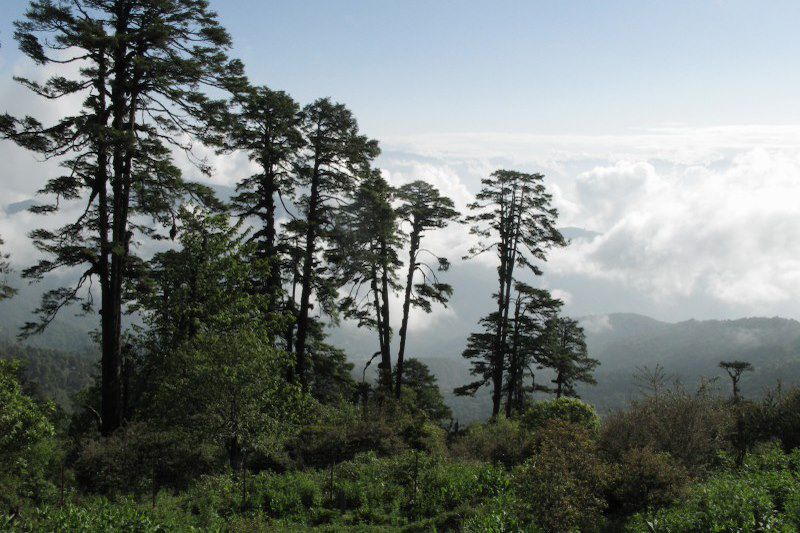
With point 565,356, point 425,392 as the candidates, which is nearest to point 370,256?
point 565,356

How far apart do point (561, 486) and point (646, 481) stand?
3267mm

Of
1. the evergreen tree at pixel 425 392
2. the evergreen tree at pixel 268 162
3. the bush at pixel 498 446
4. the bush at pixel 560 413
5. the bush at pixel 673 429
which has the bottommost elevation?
the evergreen tree at pixel 425 392

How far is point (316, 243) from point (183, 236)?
21.9ft

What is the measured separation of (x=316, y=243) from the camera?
20.5 m

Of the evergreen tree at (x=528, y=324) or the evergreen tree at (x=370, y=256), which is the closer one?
the evergreen tree at (x=370, y=256)

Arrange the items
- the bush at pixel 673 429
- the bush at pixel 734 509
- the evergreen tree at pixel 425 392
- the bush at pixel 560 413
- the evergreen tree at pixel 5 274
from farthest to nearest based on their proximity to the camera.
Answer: the evergreen tree at pixel 425 392 < the bush at pixel 560 413 < the evergreen tree at pixel 5 274 < the bush at pixel 673 429 < the bush at pixel 734 509

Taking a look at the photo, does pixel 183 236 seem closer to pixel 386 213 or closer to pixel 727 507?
pixel 386 213

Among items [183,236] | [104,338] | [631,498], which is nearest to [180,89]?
[183,236]

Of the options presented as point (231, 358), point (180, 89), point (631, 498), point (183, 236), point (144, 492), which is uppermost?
point (180, 89)

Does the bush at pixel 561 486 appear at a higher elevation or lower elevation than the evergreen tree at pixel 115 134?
lower

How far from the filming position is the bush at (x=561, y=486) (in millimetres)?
8898

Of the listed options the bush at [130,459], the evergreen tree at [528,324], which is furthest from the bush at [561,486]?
the evergreen tree at [528,324]

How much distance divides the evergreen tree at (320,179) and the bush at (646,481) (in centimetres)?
1272

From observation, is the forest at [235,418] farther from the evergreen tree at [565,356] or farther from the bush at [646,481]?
the evergreen tree at [565,356]
